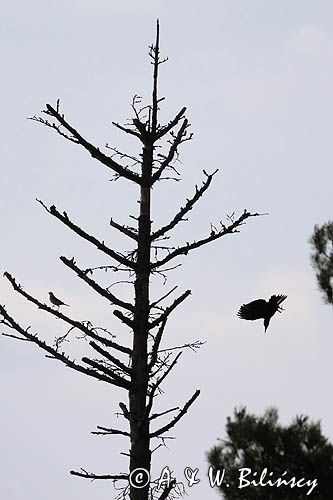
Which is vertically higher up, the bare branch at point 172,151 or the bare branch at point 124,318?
the bare branch at point 172,151

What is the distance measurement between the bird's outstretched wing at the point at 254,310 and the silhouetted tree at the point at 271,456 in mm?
1125

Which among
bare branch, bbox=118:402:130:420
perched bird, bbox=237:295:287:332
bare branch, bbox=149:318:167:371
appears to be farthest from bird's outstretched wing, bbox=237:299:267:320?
bare branch, bbox=118:402:130:420

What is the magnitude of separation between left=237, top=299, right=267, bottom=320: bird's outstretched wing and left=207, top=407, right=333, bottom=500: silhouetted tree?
112 centimetres

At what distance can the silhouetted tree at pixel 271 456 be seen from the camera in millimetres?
14312

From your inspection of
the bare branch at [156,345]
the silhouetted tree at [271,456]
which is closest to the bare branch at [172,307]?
the bare branch at [156,345]

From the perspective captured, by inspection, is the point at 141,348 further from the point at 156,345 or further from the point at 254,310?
the point at 254,310

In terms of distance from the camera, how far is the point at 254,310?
50.5 ft

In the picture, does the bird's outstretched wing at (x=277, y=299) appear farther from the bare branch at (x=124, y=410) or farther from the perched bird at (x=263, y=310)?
the bare branch at (x=124, y=410)

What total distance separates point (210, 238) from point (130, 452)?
2672mm

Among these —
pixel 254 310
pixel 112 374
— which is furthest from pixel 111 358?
pixel 254 310

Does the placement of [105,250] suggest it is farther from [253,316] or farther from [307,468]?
Result: [307,468]

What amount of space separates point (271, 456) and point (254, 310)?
1731 mm

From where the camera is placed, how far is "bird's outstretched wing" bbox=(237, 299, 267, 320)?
15.4 m

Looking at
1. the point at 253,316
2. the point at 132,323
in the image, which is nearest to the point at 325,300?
the point at 253,316
